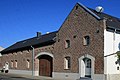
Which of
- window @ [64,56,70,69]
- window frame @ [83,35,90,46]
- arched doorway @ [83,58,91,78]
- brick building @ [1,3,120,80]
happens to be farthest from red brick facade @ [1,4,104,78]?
arched doorway @ [83,58,91,78]

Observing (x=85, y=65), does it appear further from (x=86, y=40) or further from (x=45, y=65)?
(x=45, y=65)

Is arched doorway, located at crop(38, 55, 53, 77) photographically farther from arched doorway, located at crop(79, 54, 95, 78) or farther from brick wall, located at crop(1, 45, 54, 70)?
arched doorway, located at crop(79, 54, 95, 78)

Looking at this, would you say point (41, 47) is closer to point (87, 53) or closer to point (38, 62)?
point (38, 62)

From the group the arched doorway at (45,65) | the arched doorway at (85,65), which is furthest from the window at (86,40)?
the arched doorway at (45,65)

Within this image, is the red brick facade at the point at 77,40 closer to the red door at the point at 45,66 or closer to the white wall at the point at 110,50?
the white wall at the point at 110,50

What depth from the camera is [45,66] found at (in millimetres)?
34219

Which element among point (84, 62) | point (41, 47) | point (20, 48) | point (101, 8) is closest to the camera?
point (84, 62)

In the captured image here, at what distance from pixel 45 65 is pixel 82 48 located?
8.81m

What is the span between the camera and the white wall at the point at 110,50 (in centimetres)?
2435

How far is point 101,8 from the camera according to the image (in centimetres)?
3077

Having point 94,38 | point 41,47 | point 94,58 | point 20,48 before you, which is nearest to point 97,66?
point 94,58

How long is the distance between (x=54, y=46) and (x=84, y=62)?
6.02 meters

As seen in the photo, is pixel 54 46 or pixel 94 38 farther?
pixel 54 46

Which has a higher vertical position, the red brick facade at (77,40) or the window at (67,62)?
the red brick facade at (77,40)
